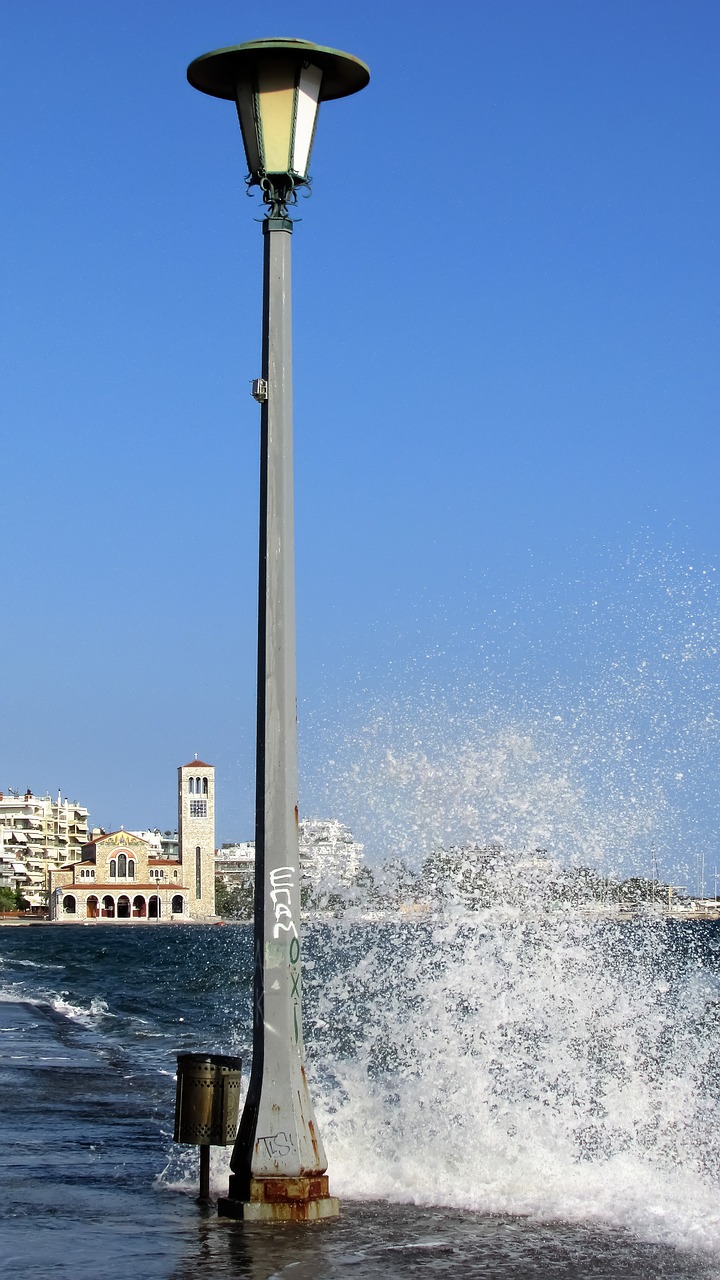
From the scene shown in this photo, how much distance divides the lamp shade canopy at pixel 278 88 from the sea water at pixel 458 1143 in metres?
6.10

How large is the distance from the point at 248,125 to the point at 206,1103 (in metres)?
5.82

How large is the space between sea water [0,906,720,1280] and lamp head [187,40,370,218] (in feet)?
19.6

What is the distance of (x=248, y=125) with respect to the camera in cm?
984

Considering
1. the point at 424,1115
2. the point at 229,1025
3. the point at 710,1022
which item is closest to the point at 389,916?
the point at 424,1115

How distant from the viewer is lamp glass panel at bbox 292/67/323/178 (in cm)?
973

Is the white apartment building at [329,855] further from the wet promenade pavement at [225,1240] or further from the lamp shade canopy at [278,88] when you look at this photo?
the lamp shade canopy at [278,88]

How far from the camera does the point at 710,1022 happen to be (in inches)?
1065

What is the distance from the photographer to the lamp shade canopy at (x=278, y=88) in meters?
9.65

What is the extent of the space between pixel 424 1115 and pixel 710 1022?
15600 mm

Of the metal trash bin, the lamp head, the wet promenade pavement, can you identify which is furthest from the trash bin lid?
the lamp head

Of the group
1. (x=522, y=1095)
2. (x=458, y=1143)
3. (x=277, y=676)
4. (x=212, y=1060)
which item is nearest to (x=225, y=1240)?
(x=212, y=1060)

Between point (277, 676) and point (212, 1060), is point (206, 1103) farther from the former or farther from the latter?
point (277, 676)

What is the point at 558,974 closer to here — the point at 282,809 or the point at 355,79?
the point at 282,809

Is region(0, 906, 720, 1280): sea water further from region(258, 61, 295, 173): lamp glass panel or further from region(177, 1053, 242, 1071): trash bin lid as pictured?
region(258, 61, 295, 173): lamp glass panel
